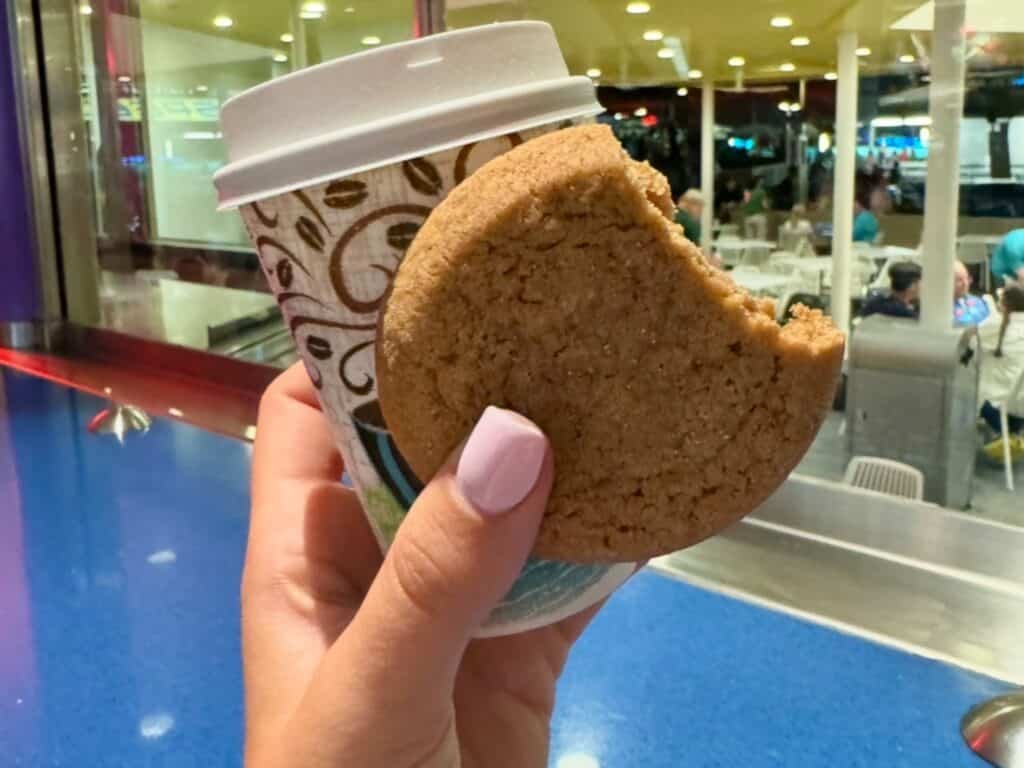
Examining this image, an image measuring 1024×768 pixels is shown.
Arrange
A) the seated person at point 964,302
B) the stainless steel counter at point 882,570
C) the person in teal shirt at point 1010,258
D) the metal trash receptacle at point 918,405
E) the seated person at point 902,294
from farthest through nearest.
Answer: the seated person at point 902,294 < the seated person at point 964,302 < the person in teal shirt at point 1010,258 < the metal trash receptacle at point 918,405 < the stainless steel counter at point 882,570

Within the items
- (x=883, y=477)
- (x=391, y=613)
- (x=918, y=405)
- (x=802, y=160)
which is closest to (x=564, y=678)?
(x=391, y=613)

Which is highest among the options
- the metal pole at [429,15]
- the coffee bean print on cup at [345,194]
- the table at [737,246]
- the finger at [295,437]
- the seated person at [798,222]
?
the metal pole at [429,15]

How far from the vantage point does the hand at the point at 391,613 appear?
15.6 inches

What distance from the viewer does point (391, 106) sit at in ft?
1.40

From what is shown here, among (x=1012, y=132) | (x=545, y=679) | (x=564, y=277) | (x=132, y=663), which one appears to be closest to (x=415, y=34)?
(x=1012, y=132)

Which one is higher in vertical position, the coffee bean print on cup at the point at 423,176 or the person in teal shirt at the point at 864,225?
the coffee bean print on cup at the point at 423,176

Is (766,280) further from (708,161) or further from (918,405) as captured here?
(918,405)

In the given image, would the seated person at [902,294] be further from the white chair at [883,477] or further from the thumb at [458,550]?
the thumb at [458,550]

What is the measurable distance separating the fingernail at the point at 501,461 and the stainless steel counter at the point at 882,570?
868mm

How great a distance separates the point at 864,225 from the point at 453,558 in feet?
10.4

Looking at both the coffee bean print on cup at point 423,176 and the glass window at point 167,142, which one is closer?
the coffee bean print on cup at point 423,176

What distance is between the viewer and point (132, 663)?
1.15 meters

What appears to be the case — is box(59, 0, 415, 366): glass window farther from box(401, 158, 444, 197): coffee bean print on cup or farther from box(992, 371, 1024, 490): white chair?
box(401, 158, 444, 197): coffee bean print on cup

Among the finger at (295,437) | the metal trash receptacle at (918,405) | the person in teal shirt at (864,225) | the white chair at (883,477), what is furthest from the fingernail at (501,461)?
the person in teal shirt at (864,225)
